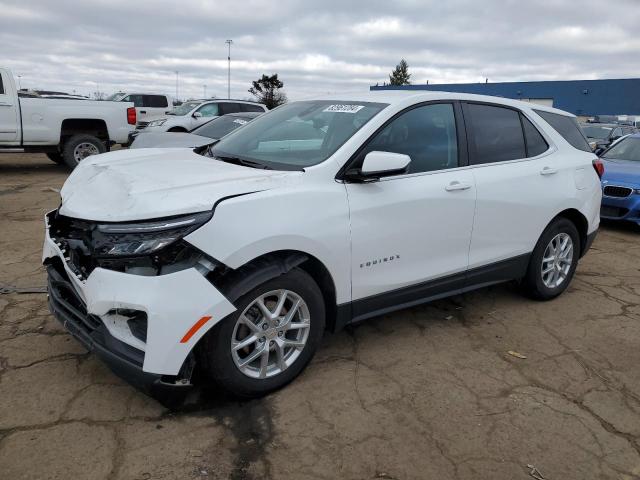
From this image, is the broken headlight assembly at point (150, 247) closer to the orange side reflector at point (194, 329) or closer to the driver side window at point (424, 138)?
the orange side reflector at point (194, 329)

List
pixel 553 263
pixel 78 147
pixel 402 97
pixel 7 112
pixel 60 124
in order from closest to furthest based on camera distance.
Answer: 1. pixel 402 97
2. pixel 553 263
3. pixel 7 112
4. pixel 60 124
5. pixel 78 147

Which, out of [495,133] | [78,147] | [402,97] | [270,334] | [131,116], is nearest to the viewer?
[270,334]

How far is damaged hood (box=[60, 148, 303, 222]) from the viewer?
252 cm

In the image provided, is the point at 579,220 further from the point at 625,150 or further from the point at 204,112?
the point at 204,112

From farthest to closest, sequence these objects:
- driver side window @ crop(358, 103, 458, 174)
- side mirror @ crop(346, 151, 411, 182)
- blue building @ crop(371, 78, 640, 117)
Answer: blue building @ crop(371, 78, 640, 117) → driver side window @ crop(358, 103, 458, 174) → side mirror @ crop(346, 151, 411, 182)

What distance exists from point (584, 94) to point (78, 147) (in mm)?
46120

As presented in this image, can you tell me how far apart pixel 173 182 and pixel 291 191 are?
0.63 metres

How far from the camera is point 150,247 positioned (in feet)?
7.98

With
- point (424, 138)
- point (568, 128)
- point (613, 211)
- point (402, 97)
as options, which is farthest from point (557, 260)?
point (613, 211)

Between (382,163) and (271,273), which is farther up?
(382,163)

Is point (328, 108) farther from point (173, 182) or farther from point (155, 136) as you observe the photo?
point (155, 136)

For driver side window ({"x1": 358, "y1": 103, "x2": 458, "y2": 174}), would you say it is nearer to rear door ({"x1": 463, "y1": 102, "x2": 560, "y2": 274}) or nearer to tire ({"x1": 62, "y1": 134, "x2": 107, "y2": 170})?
rear door ({"x1": 463, "y1": 102, "x2": 560, "y2": 274})

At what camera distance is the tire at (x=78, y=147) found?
10.8m

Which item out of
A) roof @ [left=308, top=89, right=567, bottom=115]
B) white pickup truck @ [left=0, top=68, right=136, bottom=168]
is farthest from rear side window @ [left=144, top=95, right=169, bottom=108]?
roof @ [left=308, top=89, right=567, bottom=115]
